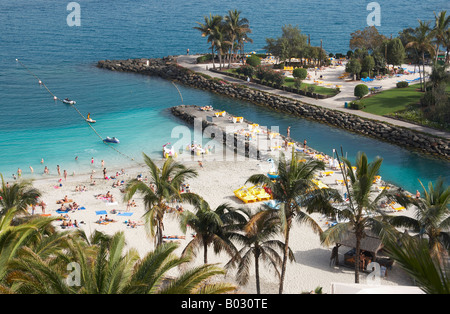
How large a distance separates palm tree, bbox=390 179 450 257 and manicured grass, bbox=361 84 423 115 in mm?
37690

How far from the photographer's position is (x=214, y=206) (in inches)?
1583

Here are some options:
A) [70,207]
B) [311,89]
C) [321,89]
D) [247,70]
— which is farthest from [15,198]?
[247,70]

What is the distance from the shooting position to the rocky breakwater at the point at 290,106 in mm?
54719

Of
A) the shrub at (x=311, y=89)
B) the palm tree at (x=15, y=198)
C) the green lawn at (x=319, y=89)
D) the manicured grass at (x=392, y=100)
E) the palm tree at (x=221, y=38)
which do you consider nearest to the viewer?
the palm tree at (x=15, y=198)

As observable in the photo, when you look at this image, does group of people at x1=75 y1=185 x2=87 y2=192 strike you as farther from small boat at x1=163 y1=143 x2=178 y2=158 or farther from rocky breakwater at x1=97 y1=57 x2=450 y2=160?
rocky breakwater at x1=97 y1=57 x2=450 y2=160

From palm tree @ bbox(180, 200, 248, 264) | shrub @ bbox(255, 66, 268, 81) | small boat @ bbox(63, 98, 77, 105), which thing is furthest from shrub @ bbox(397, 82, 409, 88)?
palm tree @ bbox(180, 200, 248, 264)

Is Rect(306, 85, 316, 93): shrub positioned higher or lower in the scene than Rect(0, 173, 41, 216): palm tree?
higher

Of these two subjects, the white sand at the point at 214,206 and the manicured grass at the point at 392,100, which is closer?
the white sand at the point at 214,206

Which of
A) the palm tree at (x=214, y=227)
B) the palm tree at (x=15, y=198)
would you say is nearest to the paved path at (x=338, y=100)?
the palm tree at (x=214, y=227)

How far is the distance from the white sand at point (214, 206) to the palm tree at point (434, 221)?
413 cm

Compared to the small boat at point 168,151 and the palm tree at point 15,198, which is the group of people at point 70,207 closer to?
the palm tree at point 15,198

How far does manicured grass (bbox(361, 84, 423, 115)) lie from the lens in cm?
6284
